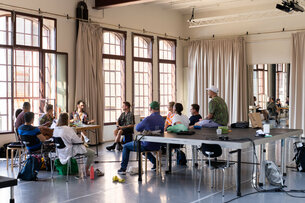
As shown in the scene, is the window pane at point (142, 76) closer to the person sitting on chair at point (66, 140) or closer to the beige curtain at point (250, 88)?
the beige curtain at point (250, 88)

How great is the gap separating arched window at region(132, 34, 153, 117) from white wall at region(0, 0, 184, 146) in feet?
0.69

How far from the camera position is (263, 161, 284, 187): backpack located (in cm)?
586

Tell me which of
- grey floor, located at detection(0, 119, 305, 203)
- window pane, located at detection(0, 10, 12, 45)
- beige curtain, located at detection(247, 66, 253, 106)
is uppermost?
window pane, located at detection(0, 10, 12, 45)

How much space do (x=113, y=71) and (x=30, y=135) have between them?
5198 millimetres

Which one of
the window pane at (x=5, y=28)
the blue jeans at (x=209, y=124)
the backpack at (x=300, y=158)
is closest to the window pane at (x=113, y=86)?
the window pane at (x=5, y=28)

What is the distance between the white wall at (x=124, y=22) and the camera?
9.59 metres

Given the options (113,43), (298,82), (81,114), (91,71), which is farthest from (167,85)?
(81,114)

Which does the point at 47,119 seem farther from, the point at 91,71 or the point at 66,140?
the point at 91,71

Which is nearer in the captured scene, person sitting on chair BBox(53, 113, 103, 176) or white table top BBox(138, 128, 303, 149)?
white table top BBox(138, 128, 303, 149)

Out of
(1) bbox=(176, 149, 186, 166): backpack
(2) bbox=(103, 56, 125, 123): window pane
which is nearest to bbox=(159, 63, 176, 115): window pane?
(2) bbox=(103, 56, 125, 123): window pane

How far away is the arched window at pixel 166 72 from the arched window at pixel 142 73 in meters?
0.54

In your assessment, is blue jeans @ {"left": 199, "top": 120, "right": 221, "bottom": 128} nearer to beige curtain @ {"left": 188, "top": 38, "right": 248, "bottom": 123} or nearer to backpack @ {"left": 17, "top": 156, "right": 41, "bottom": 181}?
backpack @ {"left": 17, "top": 156, "right": 41, "bottom": 181}

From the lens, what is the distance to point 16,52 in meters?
8.89

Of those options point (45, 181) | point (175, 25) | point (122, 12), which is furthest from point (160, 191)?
point (175, 25)
